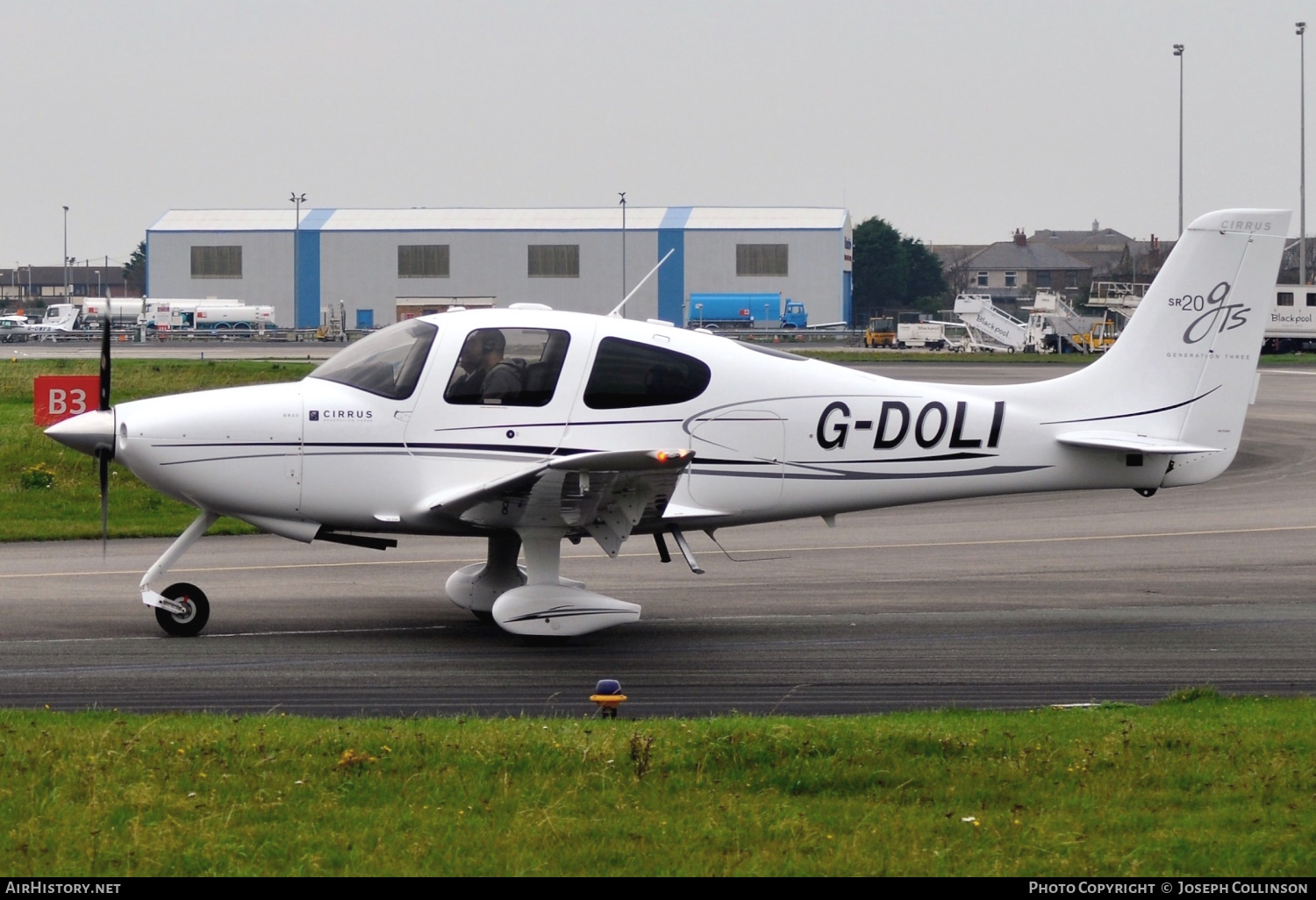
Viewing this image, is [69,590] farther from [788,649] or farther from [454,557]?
[788,649]

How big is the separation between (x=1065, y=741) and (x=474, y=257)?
68.4 m

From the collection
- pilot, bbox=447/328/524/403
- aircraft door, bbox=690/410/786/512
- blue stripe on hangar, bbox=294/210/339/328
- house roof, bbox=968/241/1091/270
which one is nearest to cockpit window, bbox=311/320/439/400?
pilot, bbox=447/328/524/403

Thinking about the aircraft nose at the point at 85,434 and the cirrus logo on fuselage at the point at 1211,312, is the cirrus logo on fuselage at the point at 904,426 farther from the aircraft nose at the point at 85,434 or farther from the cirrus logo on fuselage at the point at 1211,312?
the aircraft nose at the point at 85,434

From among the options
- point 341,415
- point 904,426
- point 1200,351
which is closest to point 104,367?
point 341,415

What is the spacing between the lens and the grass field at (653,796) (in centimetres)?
513

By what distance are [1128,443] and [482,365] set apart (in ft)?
17.9

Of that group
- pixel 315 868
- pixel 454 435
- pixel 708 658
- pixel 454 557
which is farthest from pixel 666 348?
pixel 315 868

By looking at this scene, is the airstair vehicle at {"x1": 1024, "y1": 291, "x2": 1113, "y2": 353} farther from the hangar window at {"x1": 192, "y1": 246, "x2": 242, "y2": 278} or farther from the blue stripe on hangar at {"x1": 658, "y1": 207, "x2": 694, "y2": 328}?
the hangar window at {"x1": 192, "y1": 246, "x2": 242, "y2": 278}

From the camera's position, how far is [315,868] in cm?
502

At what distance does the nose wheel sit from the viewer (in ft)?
36.3

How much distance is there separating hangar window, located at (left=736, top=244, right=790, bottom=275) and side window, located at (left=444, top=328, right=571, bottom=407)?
66.4m

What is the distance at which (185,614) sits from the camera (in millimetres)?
11102

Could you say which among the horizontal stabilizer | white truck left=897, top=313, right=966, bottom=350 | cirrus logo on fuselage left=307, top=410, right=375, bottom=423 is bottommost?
the horizontal stabilizer

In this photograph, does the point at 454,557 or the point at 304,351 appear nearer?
the point at 454,557
